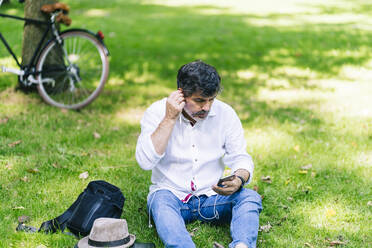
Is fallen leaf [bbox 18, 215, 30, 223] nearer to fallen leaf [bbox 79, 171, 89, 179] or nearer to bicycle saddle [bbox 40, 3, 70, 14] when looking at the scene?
fallen leaf [bbox 79, 171, 89, 179]

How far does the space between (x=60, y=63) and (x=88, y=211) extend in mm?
3890

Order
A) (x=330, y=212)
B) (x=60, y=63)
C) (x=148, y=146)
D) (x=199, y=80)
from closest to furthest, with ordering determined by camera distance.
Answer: (x=199, y=80) → (x=148, y=146) → (x=330, y=212) → (x=60, y=63)

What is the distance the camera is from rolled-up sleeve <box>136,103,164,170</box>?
11.6 ft

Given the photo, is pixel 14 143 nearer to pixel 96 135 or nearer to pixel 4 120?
pixel 4 120

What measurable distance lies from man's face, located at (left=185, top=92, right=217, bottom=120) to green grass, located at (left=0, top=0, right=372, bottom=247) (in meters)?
0.97

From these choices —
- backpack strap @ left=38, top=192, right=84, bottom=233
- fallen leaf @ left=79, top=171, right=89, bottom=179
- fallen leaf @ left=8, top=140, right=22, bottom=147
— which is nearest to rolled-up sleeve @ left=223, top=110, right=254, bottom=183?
backpack strap @ left=38, top=192, right=84, bottom=233

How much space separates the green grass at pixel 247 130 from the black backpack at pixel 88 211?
0.55ft

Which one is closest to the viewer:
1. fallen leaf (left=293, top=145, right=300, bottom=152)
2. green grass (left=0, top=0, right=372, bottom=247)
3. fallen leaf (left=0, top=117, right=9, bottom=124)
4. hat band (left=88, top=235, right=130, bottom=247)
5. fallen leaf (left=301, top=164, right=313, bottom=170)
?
hat band (left=88, top=235, right=130, bottom=247)

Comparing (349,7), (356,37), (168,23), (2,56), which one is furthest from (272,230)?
(349,7)

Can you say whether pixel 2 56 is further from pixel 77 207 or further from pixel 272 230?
pixel 272 230

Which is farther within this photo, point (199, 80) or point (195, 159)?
point (195, 159)

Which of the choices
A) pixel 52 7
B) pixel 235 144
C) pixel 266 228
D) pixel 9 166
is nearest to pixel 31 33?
pixel 52 7

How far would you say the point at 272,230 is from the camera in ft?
13.0

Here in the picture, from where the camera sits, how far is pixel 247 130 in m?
6.19
